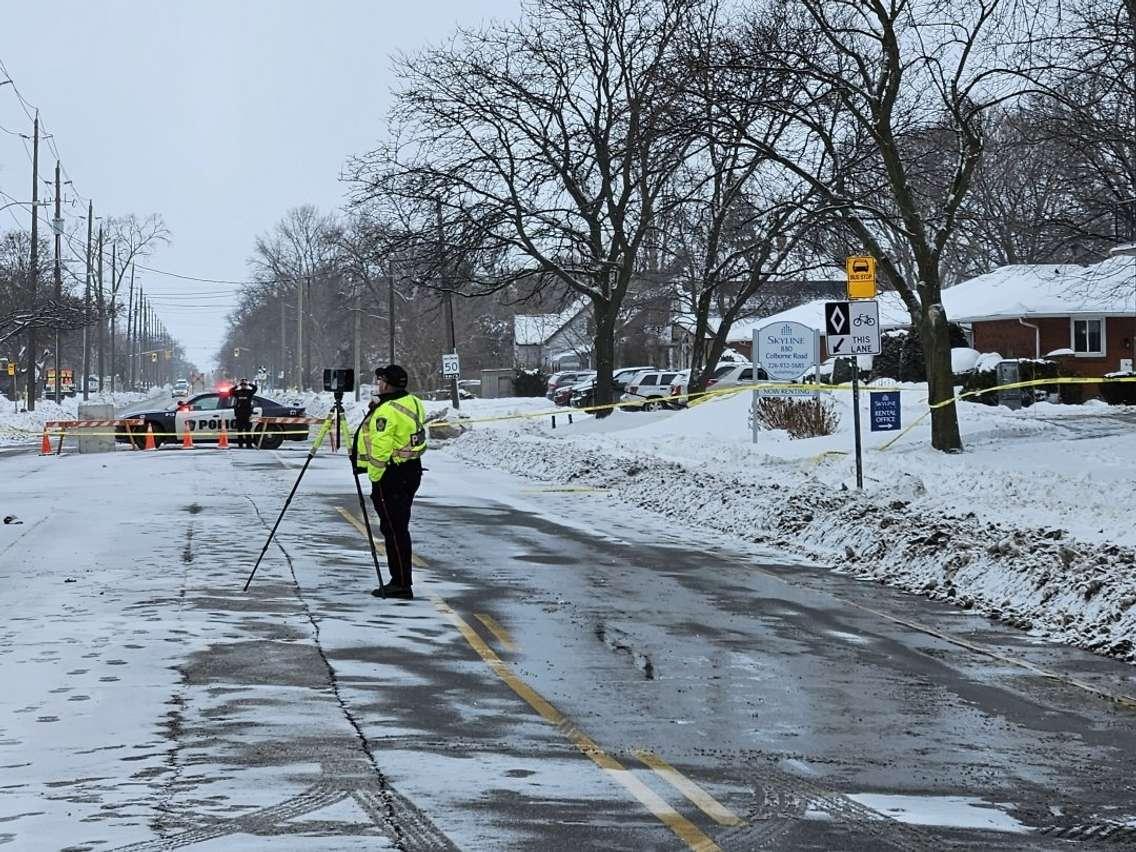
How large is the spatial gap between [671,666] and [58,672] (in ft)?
12.7

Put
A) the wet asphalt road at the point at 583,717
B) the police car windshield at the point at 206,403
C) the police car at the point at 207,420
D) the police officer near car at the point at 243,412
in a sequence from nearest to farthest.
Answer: the wet asphalt road at the point at 583,717
the police officer near car at the point at 243,412
the police car at the point at 207,420
the police car windshield at the point at 206,403

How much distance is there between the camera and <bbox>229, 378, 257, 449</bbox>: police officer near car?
41.4 meters

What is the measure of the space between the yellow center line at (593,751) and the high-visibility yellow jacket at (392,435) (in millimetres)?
1588

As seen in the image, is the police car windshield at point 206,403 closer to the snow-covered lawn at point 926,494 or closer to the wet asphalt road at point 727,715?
the snow-covered lawn at point 926,494

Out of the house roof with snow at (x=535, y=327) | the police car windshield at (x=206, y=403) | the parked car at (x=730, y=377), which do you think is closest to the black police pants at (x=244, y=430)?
the police car windshield at (x=206, y=403)

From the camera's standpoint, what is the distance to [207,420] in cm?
4303

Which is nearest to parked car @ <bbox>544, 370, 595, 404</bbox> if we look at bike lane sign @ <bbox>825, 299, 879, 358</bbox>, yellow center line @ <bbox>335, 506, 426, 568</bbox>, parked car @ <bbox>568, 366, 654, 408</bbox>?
parked car @ <bbox>568, 366, 654, 408</bbox>

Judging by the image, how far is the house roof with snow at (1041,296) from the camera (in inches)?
2216

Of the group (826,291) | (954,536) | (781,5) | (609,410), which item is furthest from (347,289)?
(954,536)

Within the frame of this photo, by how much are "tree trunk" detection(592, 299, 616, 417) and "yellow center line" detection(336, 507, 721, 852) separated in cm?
3403

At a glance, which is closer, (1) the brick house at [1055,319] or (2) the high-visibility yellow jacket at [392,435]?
(2) the high-visibility yellow jacket at [392,435]

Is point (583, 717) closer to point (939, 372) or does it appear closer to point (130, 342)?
point (939, 372)

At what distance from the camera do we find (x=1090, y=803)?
727 centimetres

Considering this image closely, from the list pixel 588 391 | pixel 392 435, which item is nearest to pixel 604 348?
pixel 588 391
